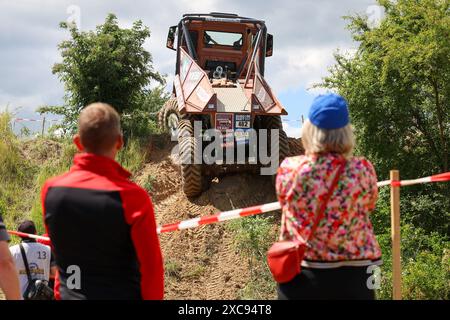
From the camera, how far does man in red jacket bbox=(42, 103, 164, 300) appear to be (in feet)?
10.9

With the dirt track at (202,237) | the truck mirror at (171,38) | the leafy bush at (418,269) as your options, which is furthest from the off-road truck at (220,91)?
the leafy bush at (418,269)

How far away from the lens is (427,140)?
1448cm

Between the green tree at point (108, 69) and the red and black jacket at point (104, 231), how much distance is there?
540 inches

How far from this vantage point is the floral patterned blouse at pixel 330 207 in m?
3.50

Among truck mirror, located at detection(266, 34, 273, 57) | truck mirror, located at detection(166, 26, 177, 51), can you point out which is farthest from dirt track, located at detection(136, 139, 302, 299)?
truck mirror, located at detection(266, 34, 273, 57)

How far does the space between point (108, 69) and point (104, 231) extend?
14.2 meters

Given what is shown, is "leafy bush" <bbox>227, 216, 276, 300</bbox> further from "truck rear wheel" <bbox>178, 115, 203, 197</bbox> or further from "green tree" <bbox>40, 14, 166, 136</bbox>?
"green tree" <bbox>40, 14, 166, 136</bbox>

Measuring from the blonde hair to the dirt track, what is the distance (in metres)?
6.93

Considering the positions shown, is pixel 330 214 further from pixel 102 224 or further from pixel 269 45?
pixel 269 45

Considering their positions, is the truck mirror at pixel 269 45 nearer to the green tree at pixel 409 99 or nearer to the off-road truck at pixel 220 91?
the off-road truck at pixel 220 91

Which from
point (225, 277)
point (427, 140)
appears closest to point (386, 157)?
point (427, 140)

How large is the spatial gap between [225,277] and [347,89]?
5.83 metres

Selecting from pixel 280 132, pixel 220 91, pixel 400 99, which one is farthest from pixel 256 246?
pixel 400 99
